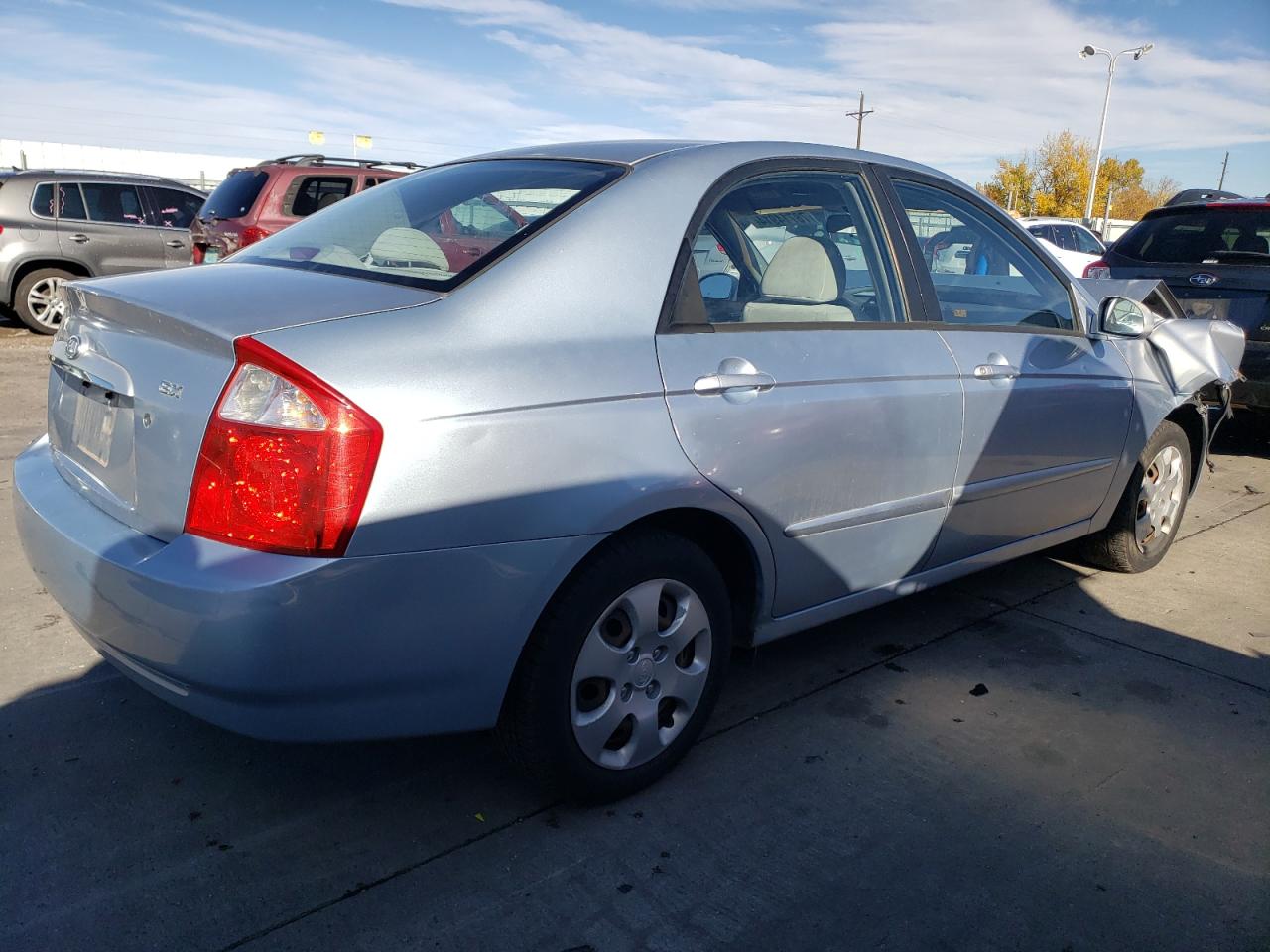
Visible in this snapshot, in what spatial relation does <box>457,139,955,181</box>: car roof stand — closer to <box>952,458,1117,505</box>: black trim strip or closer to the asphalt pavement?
<box>952,458,1117,505</box>: black trim strip

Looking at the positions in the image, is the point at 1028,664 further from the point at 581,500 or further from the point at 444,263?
the point at 444,263

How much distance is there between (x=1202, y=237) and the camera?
696 centimetres

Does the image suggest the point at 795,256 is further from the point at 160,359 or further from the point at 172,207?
the point at 172,207

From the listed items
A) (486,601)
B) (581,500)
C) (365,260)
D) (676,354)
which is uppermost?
(365,260)

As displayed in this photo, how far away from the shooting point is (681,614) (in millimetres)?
2652

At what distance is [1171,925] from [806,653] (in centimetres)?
153

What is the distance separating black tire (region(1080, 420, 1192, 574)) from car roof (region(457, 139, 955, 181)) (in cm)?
191

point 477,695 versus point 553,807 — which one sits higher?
point 477,695

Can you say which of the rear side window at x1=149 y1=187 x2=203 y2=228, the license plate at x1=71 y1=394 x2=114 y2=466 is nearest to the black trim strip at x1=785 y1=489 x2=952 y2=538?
the license plate at x1=71 y1=394 x2=114 y2=466

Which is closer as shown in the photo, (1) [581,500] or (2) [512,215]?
(1) [581,500]

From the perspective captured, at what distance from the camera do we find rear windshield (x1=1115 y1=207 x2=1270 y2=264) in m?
6.65

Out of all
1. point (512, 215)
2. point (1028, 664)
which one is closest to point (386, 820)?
point (512, 215)

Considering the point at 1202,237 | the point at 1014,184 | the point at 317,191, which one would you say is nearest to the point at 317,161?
the point at 317,191

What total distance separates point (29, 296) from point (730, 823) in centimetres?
1095
